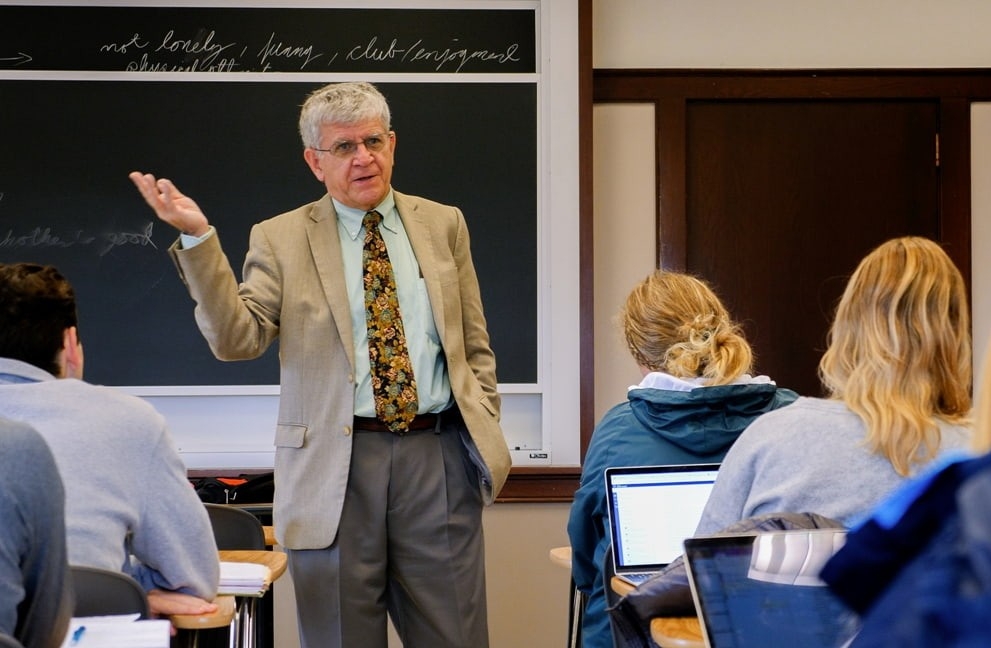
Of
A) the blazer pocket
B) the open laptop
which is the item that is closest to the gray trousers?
the blazer pocket

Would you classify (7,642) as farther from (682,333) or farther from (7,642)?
(682,333)

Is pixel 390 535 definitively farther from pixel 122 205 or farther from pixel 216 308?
pixel 122 205

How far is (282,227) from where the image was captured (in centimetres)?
297

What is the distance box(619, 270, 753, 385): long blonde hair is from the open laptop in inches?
8.7

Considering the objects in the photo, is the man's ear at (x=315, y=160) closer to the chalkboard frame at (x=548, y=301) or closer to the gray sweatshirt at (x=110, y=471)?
the gray sweatshirt at (x=110, y=471)

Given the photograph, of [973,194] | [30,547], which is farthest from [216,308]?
[973,194]

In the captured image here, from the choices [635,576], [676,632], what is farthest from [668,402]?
[676,632]

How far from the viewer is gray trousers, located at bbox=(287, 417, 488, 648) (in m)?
2.85

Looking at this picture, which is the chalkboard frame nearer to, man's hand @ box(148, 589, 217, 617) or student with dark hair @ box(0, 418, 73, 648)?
man's hand @ box(148, 589, 217, 617)

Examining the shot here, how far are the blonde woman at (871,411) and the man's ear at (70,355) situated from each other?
1.18 m

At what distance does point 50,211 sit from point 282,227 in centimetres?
175

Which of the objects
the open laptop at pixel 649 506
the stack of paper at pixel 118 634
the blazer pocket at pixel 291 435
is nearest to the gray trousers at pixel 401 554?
the blazer pocket at pixel 291 435

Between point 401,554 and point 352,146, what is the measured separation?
1016mm

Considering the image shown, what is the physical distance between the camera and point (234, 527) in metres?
3.10
